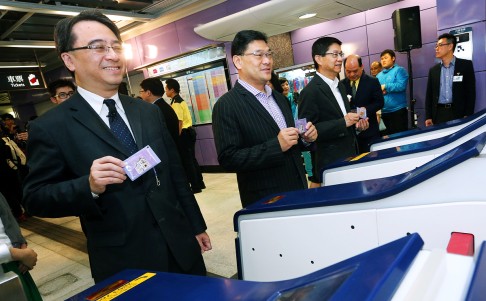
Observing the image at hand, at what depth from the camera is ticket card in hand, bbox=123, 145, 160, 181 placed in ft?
3.55

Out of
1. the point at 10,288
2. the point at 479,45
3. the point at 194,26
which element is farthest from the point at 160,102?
the point at 479,45

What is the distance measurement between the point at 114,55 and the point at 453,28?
14.3 feet

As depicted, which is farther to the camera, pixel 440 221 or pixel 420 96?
pixel 420 96

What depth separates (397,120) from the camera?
16.0 feet

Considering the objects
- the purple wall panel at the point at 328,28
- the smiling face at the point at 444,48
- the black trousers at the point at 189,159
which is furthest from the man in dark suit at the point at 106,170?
the purple wall panel at the point at 328,28

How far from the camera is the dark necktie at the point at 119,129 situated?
123cm

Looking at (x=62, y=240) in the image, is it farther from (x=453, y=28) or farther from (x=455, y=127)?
(x=453, y=28)

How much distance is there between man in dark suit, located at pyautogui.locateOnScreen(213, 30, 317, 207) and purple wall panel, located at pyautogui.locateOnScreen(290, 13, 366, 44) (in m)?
4.76

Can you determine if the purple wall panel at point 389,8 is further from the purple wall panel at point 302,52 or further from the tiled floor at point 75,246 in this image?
the tiled floor at point 75,246

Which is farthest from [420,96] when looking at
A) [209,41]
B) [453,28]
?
[209,41]

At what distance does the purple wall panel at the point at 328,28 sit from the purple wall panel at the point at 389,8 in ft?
0.49

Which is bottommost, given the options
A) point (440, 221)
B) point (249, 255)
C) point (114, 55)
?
point (249, 255)

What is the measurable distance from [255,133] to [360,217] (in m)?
0.93

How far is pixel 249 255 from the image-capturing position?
120 cm
